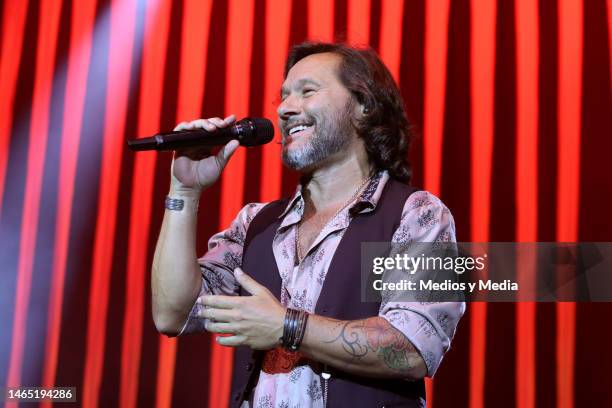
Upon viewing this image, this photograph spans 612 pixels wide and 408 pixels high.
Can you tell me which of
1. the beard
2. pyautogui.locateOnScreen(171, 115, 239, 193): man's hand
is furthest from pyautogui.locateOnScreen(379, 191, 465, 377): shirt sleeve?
pyautogui.locateOnScreen(171, 115, 239, 193): man's hand

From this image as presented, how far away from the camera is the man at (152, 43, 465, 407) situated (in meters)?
1.27

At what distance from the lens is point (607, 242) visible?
2.17 meters

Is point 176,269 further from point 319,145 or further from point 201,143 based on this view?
point 319,145

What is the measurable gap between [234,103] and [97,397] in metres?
1.11

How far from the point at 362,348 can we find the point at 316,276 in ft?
0.79

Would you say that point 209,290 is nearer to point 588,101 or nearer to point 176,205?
point 176,205

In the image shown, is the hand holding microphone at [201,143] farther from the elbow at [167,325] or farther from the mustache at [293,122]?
the elbow at [167,325]

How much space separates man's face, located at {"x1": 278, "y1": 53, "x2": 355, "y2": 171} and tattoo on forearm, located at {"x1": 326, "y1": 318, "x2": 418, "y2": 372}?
520 millimetres

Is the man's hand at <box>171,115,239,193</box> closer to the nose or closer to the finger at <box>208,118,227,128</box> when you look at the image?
the finger at <box>208,118,227,128</box>

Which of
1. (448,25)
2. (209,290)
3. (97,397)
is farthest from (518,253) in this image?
(97,397)

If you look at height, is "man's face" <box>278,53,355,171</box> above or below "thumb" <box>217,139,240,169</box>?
above

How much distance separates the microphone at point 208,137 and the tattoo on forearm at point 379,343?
465 millimetres

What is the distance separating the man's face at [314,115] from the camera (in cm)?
167

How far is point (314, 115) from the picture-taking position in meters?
1.69
